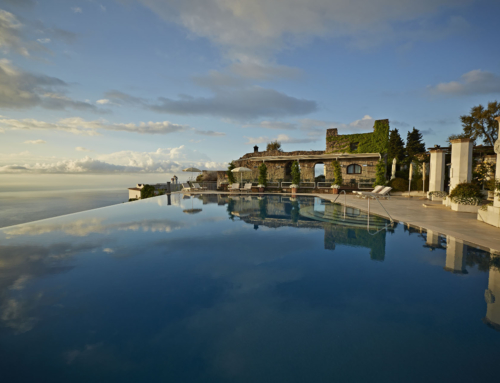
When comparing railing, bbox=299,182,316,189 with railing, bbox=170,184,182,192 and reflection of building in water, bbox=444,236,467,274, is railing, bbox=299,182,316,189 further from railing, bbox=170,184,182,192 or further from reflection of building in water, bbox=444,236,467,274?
reflection of building in water, bbox=444,236,467,274

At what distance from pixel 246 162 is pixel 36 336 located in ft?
81.6

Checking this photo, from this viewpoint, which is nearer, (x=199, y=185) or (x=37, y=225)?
(x=37, y=225)

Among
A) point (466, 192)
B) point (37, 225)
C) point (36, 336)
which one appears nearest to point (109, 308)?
point (36, 336)

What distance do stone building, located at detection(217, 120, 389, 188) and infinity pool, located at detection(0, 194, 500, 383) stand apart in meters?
18.0

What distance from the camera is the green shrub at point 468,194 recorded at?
36.6 ft

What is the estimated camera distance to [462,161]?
41.8 ft

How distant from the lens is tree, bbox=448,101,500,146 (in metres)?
28.2

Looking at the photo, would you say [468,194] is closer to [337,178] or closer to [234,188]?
[337,178]

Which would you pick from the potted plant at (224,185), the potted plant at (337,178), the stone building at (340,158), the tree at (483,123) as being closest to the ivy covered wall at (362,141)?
the stone building at (340,158)

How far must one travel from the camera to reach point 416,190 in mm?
20688

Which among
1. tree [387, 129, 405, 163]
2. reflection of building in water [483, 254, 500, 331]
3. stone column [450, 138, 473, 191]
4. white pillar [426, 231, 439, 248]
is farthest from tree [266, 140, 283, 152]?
reflection of building in water [483, 254, 500, 331]

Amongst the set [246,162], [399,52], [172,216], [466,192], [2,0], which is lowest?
[172,216]

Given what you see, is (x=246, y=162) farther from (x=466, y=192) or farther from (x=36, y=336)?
(x=36, y=336)

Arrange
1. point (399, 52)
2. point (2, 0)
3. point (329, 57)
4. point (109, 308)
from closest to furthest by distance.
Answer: point (109, 308) < point (2, 0) < point (399, 52) < point (329, 57)
